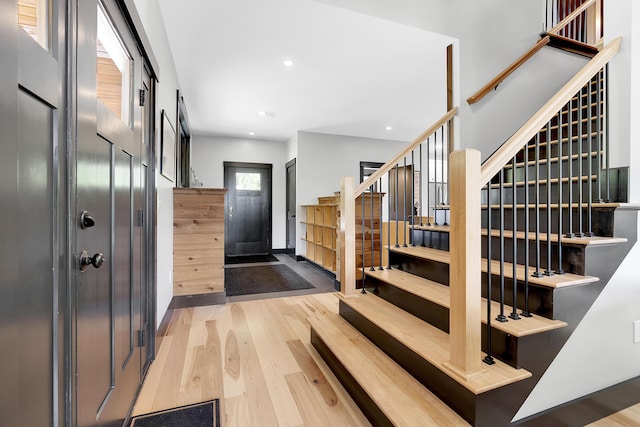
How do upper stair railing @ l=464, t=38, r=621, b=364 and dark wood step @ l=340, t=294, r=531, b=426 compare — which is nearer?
dark wood step @ l=340, t=294, r=531, b=426

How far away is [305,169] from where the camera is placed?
5.77 meters

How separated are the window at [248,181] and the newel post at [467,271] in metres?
5.60

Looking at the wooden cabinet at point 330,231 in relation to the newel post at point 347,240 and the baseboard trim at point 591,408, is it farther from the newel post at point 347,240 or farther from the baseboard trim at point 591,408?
the baseboard trim at point 591,408

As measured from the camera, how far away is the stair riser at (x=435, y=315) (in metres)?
1.26

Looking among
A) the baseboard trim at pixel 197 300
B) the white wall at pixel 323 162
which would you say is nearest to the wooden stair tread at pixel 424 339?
the baseboard trim at pixel 197 300

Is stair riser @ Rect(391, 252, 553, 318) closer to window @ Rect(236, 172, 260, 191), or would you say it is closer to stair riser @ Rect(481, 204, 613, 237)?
stair riser @ Rect(481, 204, 613, 237)

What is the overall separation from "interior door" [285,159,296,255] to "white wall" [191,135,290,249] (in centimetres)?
14

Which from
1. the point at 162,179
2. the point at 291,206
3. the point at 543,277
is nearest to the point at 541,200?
the point at 543,277

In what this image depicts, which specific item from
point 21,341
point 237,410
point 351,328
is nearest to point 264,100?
point 351,328

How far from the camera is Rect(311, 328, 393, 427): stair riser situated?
1.35 metres

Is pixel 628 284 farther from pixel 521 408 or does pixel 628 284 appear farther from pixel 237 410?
pixel 237 410

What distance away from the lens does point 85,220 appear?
0.95m

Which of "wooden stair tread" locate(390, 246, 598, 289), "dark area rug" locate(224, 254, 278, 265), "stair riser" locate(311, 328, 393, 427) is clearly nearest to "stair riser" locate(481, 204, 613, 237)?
"wooden stair tread" locate(390, 246, 598, 289)

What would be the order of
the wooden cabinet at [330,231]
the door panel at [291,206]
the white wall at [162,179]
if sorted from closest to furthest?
the white wall at [162,179]
the wooden cabinet at [330,231]
the door panel at [291,206]
